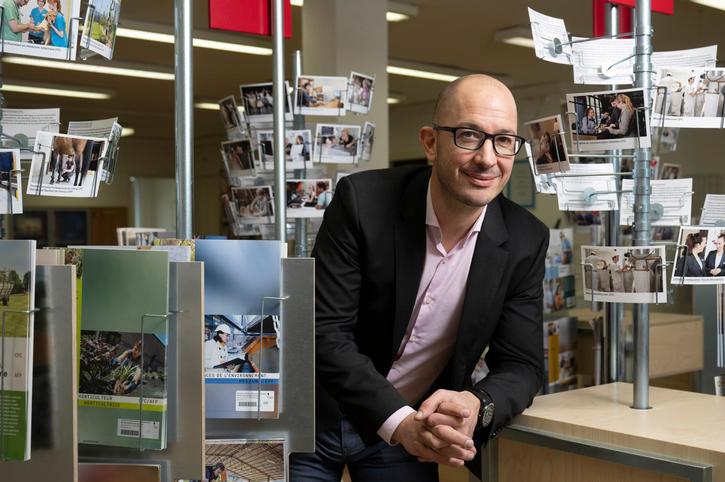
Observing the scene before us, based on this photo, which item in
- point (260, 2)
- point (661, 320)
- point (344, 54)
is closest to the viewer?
point (260, 2)

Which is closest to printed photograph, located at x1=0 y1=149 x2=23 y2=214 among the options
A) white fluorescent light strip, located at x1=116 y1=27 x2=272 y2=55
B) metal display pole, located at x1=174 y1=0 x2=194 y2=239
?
metal display pole, located at x1=174 y1=0 x2=194 y2=239

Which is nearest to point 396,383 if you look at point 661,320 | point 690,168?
point 661,320

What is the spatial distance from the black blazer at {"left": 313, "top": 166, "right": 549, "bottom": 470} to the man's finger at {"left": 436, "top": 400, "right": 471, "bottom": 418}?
0.12 m

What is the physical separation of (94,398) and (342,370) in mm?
460

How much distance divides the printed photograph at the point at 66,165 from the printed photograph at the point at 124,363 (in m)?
0.30

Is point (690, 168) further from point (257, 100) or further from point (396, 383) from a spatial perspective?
point (396, 383)

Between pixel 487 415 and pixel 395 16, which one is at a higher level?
pixel 395 16

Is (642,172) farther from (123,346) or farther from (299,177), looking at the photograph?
(299,177)

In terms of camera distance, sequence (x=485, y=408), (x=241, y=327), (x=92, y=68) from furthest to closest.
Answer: (x=92, y=68) → (x=485, y=408) → (x=241, y=327)

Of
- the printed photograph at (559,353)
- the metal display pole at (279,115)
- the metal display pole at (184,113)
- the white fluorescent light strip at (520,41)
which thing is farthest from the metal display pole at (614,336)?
the white fluorescent light strip at (520,41)

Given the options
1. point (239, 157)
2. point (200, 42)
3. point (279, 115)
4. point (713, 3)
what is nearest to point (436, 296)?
point (279, 115)

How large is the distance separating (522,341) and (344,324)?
0.37 metres

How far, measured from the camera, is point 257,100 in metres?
3.34

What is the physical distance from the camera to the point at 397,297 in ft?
5.38
